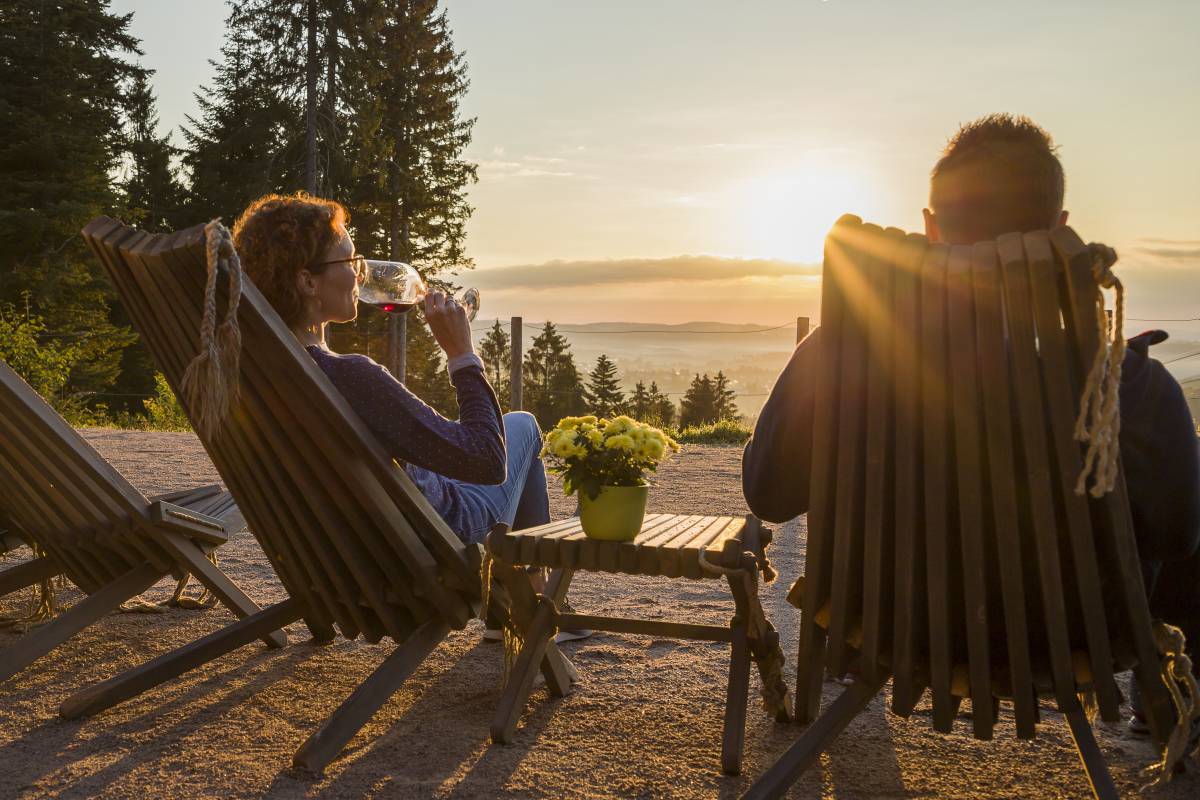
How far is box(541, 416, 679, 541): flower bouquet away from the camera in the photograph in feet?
8.51

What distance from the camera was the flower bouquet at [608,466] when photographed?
259 cm

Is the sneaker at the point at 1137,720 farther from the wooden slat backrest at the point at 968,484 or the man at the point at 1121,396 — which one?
the wooden slat backrest at the point at 968,484

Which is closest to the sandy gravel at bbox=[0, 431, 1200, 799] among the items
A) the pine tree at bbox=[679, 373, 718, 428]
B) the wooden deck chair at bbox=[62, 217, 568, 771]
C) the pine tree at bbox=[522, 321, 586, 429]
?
the wooden deck chair at bbox=[62, 217, 568, 771]

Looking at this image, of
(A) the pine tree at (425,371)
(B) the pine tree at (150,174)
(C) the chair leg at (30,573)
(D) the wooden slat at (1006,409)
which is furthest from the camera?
(A) the pine tree at (425,371)

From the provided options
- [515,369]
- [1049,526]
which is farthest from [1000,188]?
[515,369]

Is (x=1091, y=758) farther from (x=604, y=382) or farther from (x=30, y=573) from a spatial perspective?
(x=604, y=382)

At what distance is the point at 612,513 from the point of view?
102 inches

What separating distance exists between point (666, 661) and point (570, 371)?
1938 inches

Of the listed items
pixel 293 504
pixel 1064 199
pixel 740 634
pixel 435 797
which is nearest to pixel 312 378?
pixel 293 504

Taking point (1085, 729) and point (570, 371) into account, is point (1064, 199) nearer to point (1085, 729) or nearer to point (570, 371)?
point (1085, 729)

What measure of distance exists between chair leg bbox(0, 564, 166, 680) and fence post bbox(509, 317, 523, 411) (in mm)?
10054

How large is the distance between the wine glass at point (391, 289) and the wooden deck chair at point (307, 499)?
1.74ft

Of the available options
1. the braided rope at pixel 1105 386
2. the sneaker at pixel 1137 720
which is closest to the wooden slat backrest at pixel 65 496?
the braided rope at pixel 1105 386

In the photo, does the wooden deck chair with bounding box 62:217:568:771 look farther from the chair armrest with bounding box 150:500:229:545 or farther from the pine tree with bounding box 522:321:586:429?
the pine tree with bounding box 522:321:586:429
